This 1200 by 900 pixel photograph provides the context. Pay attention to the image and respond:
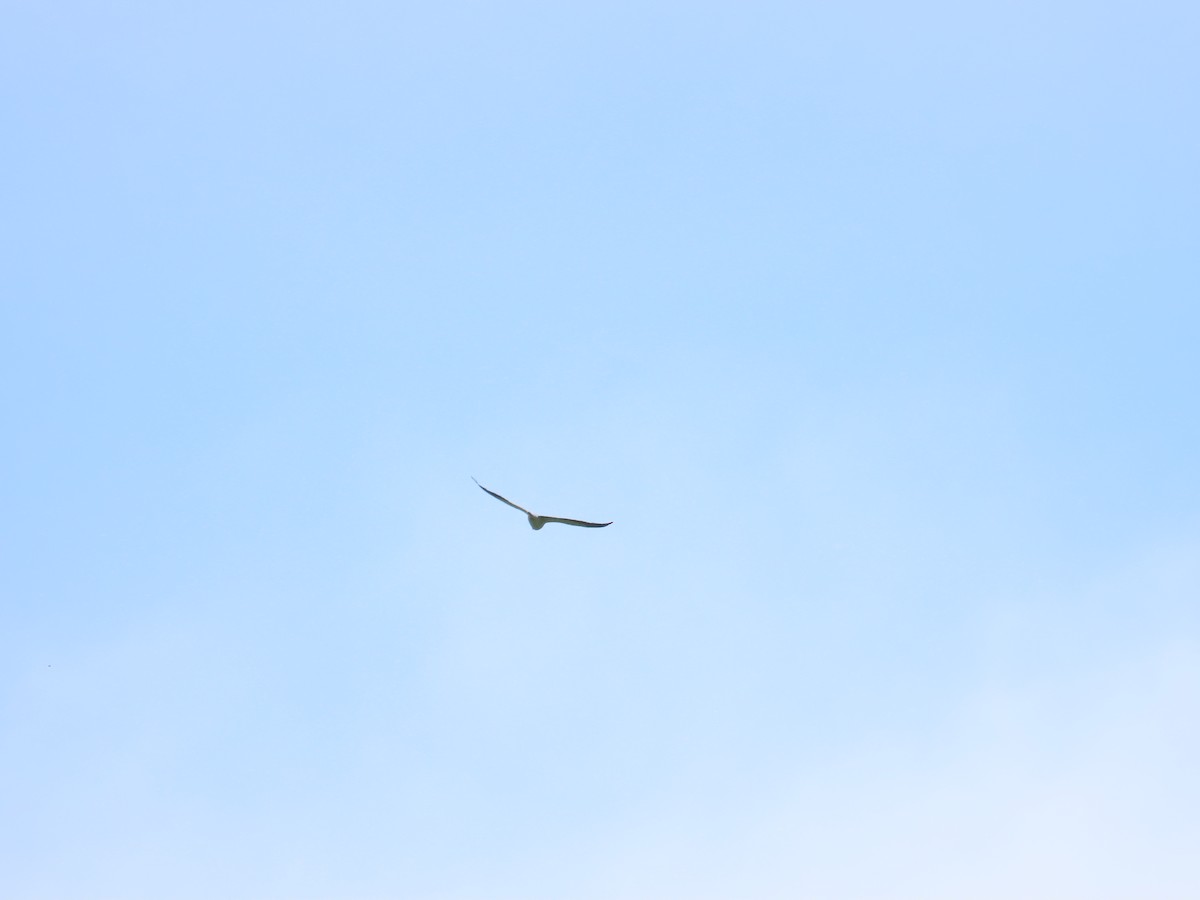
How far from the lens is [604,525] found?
10725cm

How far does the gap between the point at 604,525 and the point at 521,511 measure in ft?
21.8

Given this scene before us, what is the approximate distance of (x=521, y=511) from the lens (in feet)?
364
